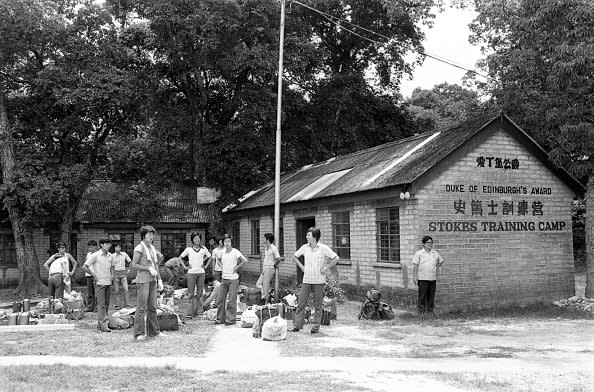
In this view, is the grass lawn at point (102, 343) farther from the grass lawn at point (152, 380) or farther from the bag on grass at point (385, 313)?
the bag on grass at point (385, 313)

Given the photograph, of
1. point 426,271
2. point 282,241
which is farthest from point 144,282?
point 282,241

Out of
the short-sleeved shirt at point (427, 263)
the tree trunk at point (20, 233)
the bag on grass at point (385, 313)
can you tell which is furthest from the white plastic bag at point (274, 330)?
the tree trunk at point (20, 233)

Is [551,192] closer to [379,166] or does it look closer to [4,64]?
[379,166]

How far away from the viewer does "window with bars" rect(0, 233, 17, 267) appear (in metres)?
24.3

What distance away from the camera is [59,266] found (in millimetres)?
13617

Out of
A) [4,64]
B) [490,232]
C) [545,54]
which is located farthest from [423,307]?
[4,64]

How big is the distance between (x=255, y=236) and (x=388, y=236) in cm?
982

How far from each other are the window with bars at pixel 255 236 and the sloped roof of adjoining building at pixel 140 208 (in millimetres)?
3006

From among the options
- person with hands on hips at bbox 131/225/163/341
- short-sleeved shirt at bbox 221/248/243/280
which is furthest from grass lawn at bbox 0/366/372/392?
short-sleeved shirt at bbox 221/248/243/280

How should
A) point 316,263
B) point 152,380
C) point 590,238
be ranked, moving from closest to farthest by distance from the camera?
point 152,380
point 316,263
point 590,238

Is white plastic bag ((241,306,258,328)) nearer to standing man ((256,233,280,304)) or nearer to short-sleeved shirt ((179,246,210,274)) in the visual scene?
standing man ((256,233,280,304))

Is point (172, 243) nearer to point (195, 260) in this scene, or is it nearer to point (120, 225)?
point (120, 225)

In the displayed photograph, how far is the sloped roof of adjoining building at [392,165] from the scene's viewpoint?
14039 mm

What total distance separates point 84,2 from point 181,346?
1561 cm
